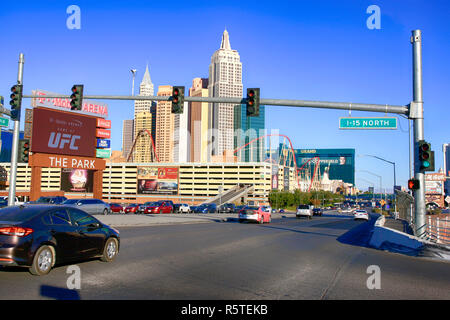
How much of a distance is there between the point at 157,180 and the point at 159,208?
12232 centimetres

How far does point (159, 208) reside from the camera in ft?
164

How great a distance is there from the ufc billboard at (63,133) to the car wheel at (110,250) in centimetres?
5313

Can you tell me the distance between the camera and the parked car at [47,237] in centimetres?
859

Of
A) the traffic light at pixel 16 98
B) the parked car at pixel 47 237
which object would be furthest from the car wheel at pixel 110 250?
the traffic light at pixel 16 98

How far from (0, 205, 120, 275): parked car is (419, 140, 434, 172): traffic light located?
37.5 ft

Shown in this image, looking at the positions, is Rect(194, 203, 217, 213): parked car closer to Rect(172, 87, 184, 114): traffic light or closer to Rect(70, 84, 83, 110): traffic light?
Rect(70, 84, 83, 110): traffic light

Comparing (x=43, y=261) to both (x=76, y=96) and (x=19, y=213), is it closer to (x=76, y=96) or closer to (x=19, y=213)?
(x=19, y=213)

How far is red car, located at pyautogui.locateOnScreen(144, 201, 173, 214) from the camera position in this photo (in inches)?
1928

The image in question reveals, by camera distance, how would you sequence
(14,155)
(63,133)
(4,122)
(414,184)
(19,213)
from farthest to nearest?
1. (63,133)
2. (14,155)
3. (4,122)
4. (414,184)
5. (19,213)

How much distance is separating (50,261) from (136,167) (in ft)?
583

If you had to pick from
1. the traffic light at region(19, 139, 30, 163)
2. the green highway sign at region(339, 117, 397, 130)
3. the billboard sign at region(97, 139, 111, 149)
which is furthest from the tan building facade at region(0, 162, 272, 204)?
the green highway sign at region(339, 117, 397, 130)

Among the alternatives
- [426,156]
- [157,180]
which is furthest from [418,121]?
[157,180]

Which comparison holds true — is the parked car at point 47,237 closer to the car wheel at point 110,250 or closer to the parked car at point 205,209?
the car wheel at point 110,250

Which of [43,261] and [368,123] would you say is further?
[368,123]
